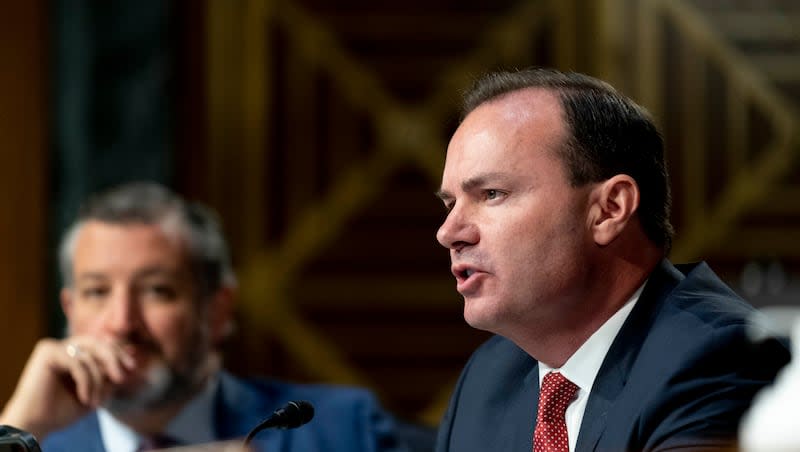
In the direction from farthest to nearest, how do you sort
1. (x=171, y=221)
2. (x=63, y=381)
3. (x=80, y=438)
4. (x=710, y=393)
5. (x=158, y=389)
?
(x=171, y=221) → (x=158, y=389) → (x=80, y=438) → (x=63, y=381) → (x=710, y=393)

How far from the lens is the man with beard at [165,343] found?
8.70 ft

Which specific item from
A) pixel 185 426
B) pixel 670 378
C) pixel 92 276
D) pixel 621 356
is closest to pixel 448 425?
pixel 621 356

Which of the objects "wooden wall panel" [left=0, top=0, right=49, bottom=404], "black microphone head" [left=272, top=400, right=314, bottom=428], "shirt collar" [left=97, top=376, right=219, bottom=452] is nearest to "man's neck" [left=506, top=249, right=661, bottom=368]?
"black microphone head" [left=272, top=400, right=314, bottom=428]

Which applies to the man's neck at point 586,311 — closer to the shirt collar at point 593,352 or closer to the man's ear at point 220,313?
the shirt collar at point 593,352

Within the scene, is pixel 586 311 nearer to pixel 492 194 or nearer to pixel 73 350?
pixel 492 194

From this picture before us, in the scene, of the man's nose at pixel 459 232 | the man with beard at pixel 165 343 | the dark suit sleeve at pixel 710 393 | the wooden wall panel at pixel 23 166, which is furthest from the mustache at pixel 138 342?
the wooden wall panel at pixel 23 166

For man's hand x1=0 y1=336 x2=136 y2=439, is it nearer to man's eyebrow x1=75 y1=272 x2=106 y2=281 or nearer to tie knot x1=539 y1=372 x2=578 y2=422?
man's eyebrow x1=75 y1=272 x2=106 y2=281

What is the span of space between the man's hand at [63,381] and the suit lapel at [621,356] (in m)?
1.15

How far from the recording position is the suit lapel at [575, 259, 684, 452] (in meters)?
1.58

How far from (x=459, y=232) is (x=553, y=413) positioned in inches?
11.2

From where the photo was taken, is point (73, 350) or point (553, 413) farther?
point (73, 350)

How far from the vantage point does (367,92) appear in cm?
455

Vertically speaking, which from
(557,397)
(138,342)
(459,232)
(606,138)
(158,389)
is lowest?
(158,389)

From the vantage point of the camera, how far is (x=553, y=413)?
1.68 m
